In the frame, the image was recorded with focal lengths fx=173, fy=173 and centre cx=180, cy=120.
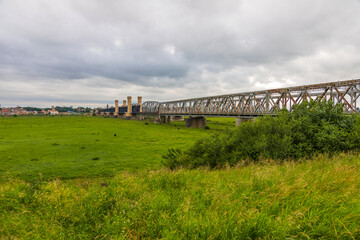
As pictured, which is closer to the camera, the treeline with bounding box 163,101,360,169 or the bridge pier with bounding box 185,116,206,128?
the treeline with bounding box 163,101,360,169

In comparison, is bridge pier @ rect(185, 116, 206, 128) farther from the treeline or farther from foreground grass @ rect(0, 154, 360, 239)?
foreground grass @ rect(0, 154, 360, 239)

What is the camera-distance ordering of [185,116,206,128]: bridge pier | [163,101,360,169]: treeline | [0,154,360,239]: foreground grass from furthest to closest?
[185,116,206,128]: bridge pier
[163,101,360,169]: treeline
[0,154,360,239]: foreground grass

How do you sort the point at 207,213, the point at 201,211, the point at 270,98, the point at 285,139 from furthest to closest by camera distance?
1. the point at 270,98
2. the point at 285,139
3. the point at 201,211
4. the point at 207,213

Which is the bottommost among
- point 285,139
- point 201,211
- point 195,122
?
point 195,122

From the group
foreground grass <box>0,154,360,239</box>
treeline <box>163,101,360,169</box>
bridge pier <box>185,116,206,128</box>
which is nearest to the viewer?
foreground grass <box>0,154,360,239</box>

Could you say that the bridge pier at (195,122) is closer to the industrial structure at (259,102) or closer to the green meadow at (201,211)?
the industrial structure at (259,102)

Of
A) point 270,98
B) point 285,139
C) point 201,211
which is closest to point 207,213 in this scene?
point 201,211

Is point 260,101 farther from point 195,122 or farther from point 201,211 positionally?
point 201,211

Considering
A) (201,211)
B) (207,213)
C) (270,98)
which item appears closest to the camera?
(207,213)

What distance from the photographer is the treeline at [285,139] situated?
1208cm

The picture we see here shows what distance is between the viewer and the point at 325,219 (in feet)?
11.7

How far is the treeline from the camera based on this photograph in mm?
12078

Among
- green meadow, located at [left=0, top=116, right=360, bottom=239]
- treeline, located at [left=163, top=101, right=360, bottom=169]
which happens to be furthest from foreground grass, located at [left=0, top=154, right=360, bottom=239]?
treeline, located at [left=163, top=101, right=360, bottom=169]

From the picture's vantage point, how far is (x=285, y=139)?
489 inches
